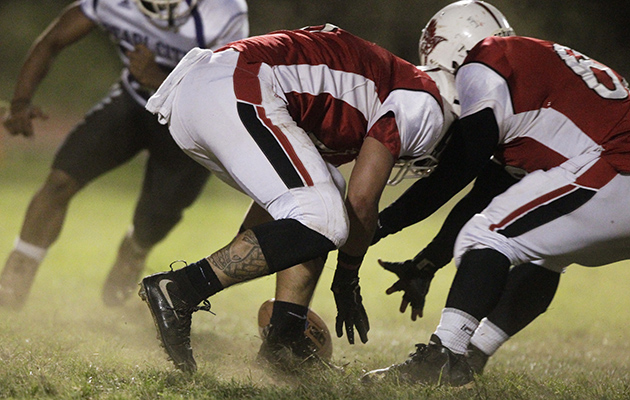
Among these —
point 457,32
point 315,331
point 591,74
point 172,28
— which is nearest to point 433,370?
point 315,331

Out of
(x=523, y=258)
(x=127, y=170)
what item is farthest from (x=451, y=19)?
(x=127, y=170)

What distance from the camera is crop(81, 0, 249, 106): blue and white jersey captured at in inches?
156

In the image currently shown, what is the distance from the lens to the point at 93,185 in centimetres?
909

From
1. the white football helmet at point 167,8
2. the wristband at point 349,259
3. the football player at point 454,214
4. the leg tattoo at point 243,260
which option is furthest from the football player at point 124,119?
the leg tattoo at point 243,260

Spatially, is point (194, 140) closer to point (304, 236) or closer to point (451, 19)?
point (304, 236)

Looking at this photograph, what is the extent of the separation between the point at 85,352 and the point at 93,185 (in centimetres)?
667

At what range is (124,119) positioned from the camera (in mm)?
4102

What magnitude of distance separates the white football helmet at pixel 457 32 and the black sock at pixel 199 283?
1332 millimetres

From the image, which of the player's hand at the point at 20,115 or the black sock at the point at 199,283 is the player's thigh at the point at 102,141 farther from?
the black sock at the point at 199,283

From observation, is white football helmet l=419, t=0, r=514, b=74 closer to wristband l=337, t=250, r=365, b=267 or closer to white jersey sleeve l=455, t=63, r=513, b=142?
white jersey sleeve l=455, t=63, r=513, b=142

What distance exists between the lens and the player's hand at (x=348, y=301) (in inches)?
103

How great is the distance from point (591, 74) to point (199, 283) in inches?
63.6

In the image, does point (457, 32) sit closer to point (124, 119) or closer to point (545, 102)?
point (545, 102)

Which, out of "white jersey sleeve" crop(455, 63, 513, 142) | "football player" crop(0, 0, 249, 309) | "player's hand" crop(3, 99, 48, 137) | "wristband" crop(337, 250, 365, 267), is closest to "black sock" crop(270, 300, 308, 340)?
"wristband" crop(337, 250, 365, 267)
